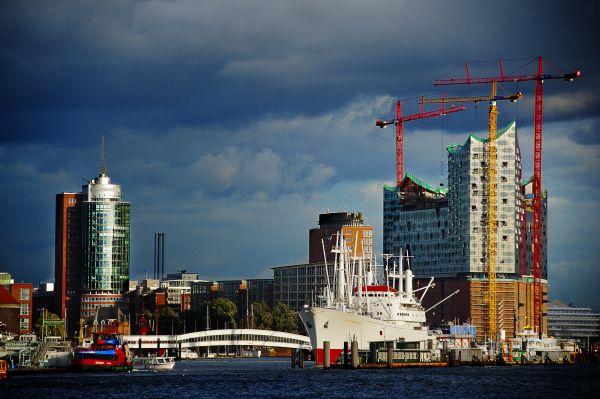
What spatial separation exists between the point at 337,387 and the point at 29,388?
126 feet

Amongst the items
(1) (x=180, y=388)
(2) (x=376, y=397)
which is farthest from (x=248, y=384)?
(2) (x=376, y=397)

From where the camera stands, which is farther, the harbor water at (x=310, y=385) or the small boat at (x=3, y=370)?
the small boat at (x=3, y=370)

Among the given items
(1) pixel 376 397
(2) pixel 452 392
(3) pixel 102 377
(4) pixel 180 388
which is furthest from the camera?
(3) pixel 102 377

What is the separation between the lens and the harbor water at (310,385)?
149125mm

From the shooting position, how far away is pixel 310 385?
166m

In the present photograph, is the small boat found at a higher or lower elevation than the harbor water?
higher

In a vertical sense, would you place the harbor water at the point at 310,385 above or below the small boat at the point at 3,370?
below

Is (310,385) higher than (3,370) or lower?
lower

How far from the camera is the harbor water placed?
14912cm

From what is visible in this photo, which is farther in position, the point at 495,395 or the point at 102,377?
the point at 102,377

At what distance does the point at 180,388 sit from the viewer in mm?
164125

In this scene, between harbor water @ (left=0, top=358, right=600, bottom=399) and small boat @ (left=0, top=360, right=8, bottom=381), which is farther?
small boat @ (left=0, top=360, right=8, bottom=381)

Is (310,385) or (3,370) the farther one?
(3,370)

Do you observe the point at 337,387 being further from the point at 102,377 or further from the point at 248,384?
the point at 102,377
